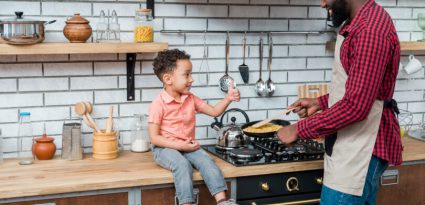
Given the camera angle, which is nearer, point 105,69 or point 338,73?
point 338,73

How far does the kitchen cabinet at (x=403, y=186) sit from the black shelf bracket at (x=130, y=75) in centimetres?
141

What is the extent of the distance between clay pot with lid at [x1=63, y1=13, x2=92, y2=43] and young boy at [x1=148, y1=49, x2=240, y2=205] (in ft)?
1.22

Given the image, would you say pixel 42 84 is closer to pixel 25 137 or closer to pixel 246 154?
pixel 25 137

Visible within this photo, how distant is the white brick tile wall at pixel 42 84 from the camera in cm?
297

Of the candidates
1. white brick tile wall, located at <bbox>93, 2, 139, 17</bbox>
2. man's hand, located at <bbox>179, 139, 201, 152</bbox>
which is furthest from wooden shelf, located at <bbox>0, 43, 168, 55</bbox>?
man's hand, located at <bbox>179, 139, 201, 152</bbox>

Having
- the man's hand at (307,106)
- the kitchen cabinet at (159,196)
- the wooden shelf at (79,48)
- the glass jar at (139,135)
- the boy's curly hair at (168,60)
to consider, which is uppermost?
the wooden shelf at (79,48)

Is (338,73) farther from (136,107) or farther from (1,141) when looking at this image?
(1,141)

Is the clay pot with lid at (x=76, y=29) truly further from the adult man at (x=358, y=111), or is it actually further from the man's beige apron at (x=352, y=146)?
the man's beige apron at (x=352, y=146)

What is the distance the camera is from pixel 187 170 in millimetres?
2611

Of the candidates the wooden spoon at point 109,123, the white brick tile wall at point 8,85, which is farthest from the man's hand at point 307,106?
the white brick tile wall at point 8,85

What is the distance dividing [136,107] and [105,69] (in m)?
0.27

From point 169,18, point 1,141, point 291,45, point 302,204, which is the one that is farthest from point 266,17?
point 1,141

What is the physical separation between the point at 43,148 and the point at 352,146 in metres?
1.50

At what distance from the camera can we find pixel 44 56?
2.98 metres
